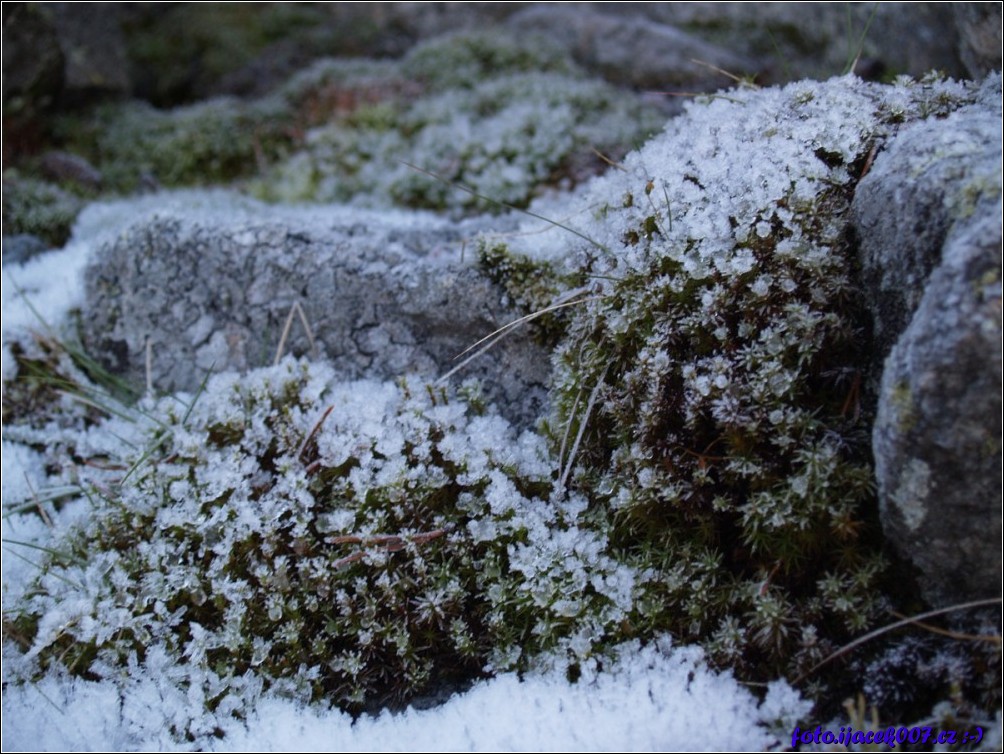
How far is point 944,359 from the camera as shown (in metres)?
2.05

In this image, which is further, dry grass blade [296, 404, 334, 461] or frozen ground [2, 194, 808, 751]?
dry grass blade [296, 404, 334, 461]

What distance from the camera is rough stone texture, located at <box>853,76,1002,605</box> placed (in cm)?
203

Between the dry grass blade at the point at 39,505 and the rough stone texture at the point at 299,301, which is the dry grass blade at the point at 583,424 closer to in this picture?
the rough stone texture at the point at 299,301

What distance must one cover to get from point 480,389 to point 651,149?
120cm

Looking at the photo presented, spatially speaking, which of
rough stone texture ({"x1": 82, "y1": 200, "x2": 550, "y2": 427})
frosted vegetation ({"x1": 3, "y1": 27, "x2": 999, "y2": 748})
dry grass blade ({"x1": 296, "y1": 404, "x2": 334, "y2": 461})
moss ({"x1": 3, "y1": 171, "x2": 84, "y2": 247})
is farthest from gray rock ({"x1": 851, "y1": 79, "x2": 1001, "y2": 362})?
moss ({"x1": 3, "y1": 171, "x2": 84, "y2": 247})

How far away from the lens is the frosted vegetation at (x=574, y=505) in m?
2.43

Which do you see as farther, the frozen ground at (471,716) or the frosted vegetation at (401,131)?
the frosted vegetation at (401,131)

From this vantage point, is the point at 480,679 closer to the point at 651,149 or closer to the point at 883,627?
the point at 883,627

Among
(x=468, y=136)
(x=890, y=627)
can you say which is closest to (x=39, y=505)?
(x=890, y=627)

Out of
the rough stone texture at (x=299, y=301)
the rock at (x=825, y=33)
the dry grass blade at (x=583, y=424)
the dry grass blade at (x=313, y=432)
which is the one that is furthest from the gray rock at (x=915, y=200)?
the rock at (x=825, y=33)

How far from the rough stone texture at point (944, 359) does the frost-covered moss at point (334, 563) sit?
0.89 meters

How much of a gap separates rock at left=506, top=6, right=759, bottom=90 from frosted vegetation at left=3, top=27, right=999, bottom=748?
3437 millimetres

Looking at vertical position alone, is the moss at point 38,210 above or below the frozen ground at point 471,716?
above

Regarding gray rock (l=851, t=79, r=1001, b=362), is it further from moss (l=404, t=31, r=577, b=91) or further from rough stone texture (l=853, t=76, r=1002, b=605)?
moss (l=404, t=31, r=577, b=91)
